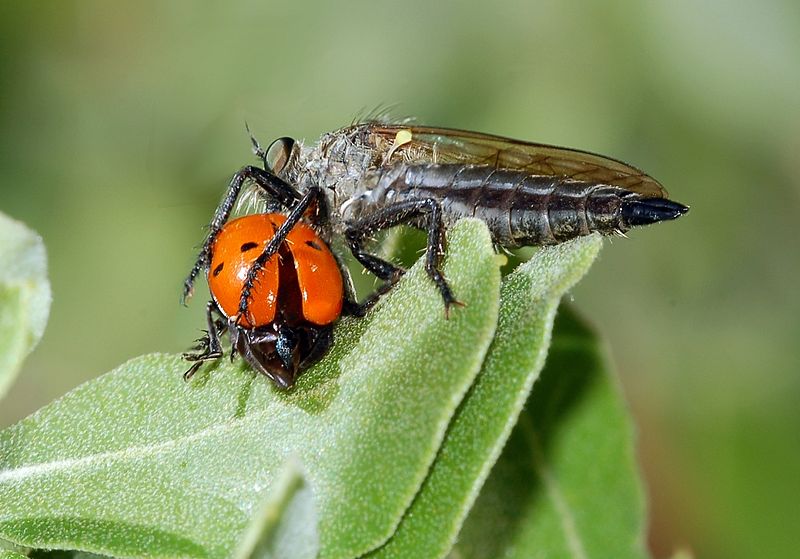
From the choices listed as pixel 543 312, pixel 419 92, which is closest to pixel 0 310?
pixel 543 312

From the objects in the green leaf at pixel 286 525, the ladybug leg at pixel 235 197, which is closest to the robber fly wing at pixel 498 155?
the ladybug leg at pixel 235 197

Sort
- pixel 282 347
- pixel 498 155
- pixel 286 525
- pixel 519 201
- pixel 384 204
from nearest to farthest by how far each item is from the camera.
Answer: pixel 286 525 < pixel 282 347 < pixel 519 201 < pixel 498 155 < pixel 384 204

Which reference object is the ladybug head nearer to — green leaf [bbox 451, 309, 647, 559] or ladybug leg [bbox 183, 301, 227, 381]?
ladybug leg [bbox 183, 301, 227, 381]

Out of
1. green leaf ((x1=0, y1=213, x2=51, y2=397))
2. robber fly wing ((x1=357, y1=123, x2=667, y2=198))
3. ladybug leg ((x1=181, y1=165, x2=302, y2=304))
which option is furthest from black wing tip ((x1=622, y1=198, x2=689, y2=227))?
green leaf ((x1=0, y1=213, x2=51, y2=397))

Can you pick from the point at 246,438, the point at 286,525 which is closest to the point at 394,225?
the point at 246,438

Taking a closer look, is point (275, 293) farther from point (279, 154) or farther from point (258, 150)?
point (258, 150)

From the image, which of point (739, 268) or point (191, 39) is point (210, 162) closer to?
point (191, 39)
